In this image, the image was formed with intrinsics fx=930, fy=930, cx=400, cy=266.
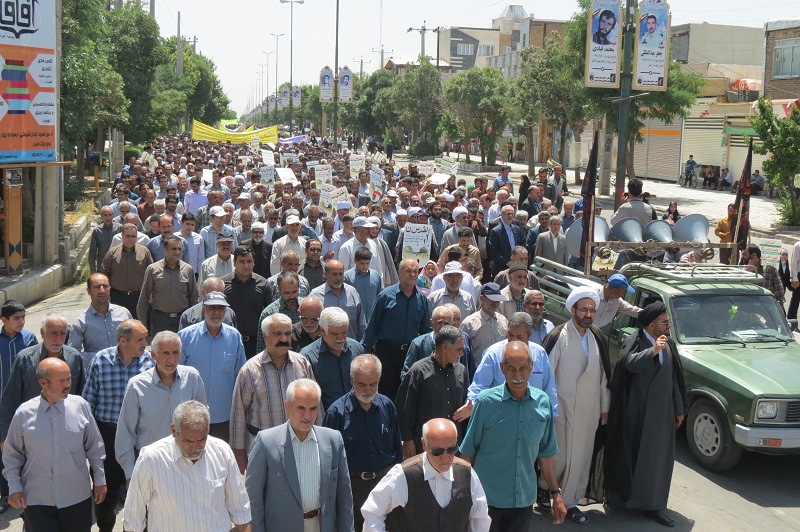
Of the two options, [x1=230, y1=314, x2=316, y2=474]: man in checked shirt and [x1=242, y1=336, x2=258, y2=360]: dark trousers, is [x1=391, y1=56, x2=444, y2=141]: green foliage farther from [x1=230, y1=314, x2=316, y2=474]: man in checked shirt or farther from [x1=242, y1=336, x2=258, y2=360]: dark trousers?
[x1=230, y1=314, x2=316, y2=474]: man in checked shirt

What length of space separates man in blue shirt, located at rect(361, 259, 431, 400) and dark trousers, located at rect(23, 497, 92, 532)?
3.06m

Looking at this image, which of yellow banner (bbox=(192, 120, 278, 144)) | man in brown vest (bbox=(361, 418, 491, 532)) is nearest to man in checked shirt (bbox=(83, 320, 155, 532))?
man in brown vest (bbox=(361, 418, 491, 532))

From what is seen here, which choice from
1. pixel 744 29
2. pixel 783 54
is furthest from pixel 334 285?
pixel 744 29

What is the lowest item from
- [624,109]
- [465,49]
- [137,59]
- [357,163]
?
[357,163]

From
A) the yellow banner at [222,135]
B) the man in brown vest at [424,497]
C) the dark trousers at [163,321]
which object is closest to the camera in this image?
the man in brown vest at [424,497]

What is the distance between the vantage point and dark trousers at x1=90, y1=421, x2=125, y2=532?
6.45m

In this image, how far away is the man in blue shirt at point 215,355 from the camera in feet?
22.8

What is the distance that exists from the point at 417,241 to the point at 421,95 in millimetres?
54696

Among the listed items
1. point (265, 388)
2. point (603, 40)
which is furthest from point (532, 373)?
point (603, 40)

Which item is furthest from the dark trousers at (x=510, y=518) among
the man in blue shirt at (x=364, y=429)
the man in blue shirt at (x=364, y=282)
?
the man in blue shirt at (x=364, y=282)

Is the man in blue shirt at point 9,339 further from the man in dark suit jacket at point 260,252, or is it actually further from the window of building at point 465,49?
the window of building at point 465,49

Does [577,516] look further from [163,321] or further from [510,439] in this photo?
[163,321]

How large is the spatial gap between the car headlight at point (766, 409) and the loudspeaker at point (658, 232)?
136 inches

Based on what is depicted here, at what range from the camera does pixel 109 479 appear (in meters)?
6.58
